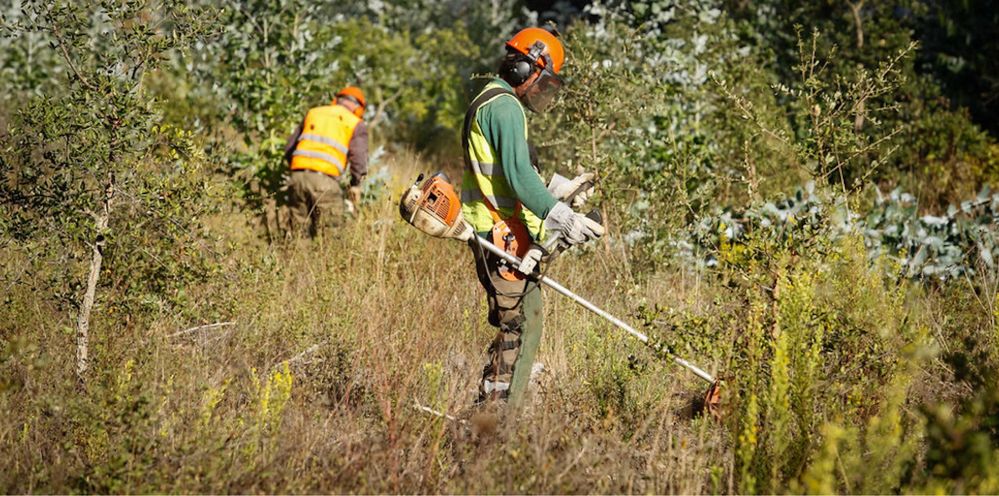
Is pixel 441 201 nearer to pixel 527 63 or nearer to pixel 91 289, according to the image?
pixel 527 63

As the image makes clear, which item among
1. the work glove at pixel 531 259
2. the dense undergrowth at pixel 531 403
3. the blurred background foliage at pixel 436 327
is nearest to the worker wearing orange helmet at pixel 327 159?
the blurred background foliage at pixel 436 327

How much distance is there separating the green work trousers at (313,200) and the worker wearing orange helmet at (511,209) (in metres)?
3.93

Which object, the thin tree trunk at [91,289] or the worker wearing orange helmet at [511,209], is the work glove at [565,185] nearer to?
the worker wearing orange helmet at [511,209]

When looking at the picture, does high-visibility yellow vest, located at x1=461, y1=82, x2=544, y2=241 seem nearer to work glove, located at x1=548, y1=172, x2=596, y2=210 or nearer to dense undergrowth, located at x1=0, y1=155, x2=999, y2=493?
work glove, located at x1=548, y1=172, x2=596, y2=210

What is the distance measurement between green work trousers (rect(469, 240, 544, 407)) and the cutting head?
218mm

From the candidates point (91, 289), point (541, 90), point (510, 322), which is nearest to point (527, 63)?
point (541, 90)

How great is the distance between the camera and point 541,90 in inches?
189

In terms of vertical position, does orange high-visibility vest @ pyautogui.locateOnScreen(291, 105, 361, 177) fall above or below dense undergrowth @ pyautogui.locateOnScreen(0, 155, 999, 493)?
above

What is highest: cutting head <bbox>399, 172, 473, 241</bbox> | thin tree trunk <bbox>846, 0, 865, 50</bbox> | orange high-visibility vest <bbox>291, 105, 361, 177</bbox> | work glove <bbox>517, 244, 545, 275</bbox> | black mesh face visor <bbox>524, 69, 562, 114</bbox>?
thin tree trunk <bbox>846, 0, 865, 50</bbox>

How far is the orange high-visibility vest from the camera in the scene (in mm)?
8602

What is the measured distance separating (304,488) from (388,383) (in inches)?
37.7

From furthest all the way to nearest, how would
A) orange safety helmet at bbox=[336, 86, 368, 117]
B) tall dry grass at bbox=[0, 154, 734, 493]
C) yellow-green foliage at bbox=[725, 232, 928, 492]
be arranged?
orange safety helmet at bbox=[336, 86, 368, 117] → tall dry grass at bbox=[0, 154, 734, 493] → yellow-green foliage at bbox=[725, 232, 928, 492]

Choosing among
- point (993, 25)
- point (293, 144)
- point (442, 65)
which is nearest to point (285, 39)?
point (293, 144)

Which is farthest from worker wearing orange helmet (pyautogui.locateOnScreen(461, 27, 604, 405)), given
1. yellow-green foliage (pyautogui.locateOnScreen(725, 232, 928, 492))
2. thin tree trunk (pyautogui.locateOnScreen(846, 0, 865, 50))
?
thin tree trunk (pyautogui.locateOnScreen(846, 0, 865, 50))
